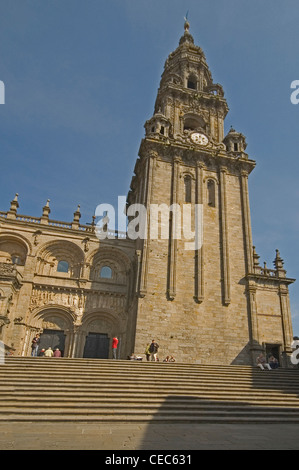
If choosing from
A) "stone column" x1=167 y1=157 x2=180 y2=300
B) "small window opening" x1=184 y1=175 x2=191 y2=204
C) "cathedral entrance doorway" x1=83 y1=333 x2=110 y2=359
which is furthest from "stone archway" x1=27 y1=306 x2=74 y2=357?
"small window opening" x1=184 y1=175 x2=191 y2=204

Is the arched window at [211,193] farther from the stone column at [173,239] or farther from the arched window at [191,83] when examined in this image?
the arched window at [191,83]

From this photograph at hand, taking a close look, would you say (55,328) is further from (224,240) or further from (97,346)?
(224,240)

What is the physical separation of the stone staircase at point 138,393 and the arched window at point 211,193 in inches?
668

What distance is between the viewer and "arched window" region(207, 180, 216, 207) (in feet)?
99.2

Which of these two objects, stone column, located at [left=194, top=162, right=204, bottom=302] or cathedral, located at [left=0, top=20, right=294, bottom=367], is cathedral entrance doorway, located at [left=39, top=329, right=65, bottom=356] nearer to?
cathedral, located at [left=0, top=20, right=294, bottom=367]

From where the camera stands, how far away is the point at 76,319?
26328mm

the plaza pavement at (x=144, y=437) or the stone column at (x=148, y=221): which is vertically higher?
the stone column at (x=148, y=221)

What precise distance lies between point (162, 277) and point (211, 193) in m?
10.8

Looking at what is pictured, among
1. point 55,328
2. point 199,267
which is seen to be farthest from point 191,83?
point 55,328

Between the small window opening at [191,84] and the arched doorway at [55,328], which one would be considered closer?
the arched doorway at [55,328]

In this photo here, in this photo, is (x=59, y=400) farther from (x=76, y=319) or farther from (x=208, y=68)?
(x=208, y=68)

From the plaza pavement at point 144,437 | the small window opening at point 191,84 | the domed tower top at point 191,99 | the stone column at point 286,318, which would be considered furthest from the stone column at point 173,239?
the small window opening at point 191,84

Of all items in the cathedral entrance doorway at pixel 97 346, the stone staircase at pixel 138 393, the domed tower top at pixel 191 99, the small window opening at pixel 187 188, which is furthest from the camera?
the domed tower top at pixel 191 99

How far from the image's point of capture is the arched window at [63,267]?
94.0 feet
